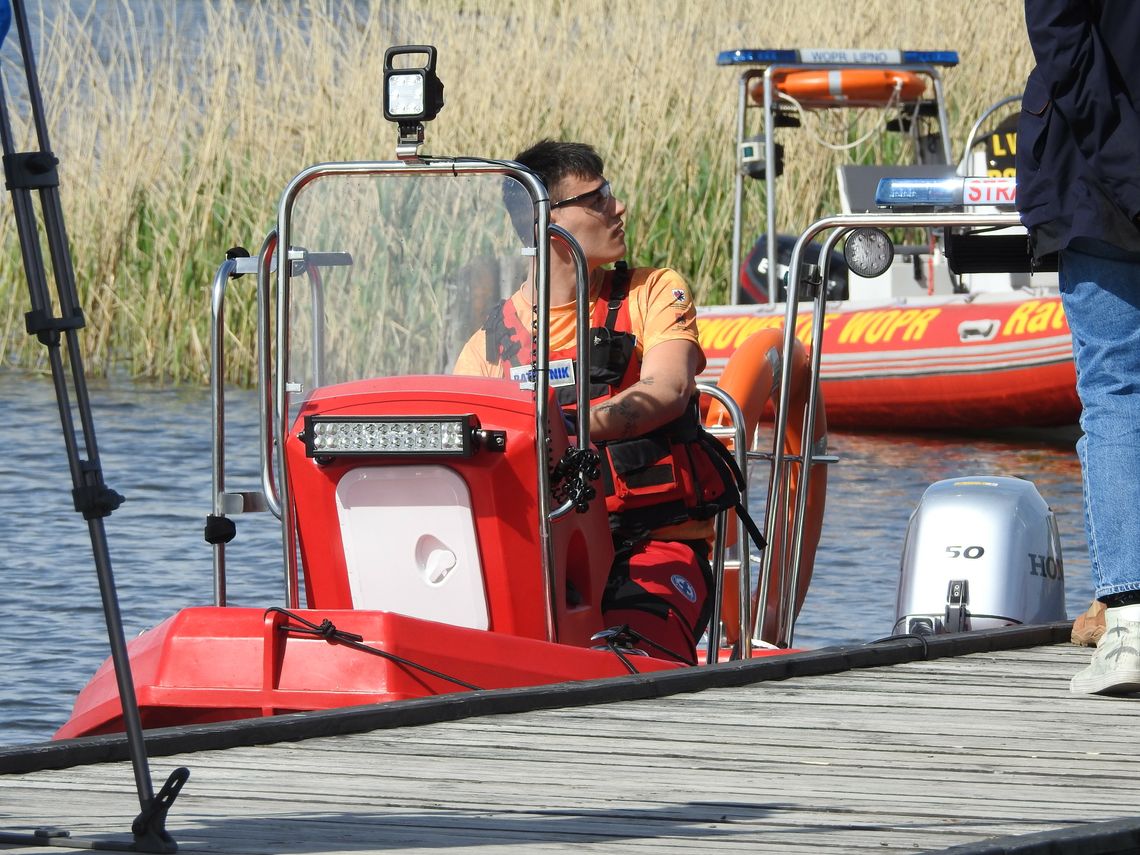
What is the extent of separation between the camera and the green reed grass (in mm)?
12398

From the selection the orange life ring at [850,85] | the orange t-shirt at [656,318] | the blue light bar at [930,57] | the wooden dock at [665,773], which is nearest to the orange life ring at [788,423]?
the orange t-shirt at [656,318]

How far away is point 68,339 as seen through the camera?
2.67 metres

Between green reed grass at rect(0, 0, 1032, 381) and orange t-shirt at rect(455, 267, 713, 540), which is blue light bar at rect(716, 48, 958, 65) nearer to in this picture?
green reed grass at rect(0, 0, 1032, 381)

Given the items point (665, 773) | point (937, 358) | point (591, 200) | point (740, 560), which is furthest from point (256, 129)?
point (665, 773)

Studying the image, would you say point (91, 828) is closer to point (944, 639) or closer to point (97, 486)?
point (97, 486)

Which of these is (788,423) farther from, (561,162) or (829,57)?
(829,57)

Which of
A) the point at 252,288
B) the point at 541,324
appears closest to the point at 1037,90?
the point at 541,324

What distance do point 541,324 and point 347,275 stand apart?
0.42 metres

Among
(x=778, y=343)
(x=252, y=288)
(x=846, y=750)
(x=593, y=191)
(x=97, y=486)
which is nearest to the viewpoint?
(x=97, y=486)

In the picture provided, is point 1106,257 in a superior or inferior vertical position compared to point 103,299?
superior

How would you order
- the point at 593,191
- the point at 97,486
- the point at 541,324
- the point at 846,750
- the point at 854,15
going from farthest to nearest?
1. the point at 854,15
2. the point at 593,191
3. the point at 541,324
4. the point at 846,750
5. the point at 97,486

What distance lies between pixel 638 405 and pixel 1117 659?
1.12m

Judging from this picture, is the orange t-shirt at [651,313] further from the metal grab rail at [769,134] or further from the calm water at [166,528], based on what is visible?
the metal grab rail at [769,134]

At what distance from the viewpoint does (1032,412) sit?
43.0ft
